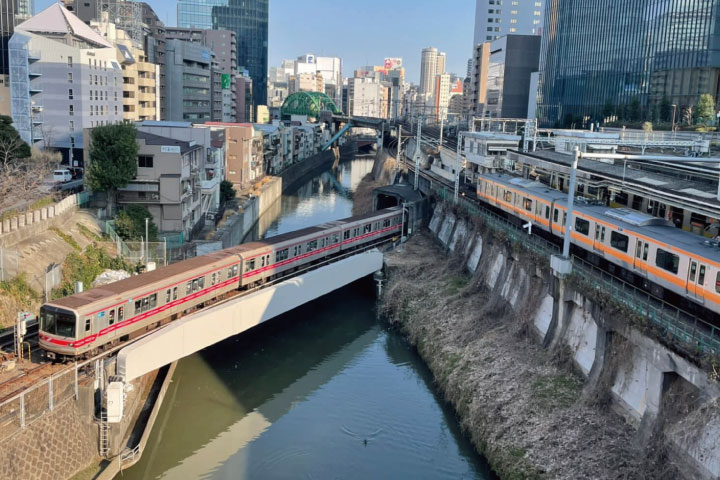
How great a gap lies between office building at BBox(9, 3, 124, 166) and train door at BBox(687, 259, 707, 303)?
37.3 m

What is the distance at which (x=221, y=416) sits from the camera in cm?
1830

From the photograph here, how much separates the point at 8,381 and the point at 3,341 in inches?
117

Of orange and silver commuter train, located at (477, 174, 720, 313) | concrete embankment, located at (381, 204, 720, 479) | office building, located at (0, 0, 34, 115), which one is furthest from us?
office building, located at (0, 0, 34, 115)

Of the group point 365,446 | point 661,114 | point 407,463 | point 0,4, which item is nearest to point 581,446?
point 407,463

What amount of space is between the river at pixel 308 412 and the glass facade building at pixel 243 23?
351 ft

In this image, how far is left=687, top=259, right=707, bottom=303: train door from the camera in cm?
1486

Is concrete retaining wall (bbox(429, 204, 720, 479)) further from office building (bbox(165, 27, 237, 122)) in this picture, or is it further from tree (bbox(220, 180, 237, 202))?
office building (bbox(165, 27, 237, 122))

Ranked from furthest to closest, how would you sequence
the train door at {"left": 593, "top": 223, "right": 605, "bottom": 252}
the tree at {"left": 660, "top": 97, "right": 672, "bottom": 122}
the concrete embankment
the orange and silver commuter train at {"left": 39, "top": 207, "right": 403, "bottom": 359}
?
the tree at {"left": 660, "top": 97, "right": 672, "bottom": 122}
the train door at {"left": 593, "top": 223, "right": 605, "bottom": 252}
the orange and silver commuter train at {"left": 39, "top": 207, "right": 403, "bottom": 359}
the concrete embankment

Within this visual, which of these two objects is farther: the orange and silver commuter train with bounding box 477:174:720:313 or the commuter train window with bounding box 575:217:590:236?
the commuter train window with bounding box 575:217:590:236

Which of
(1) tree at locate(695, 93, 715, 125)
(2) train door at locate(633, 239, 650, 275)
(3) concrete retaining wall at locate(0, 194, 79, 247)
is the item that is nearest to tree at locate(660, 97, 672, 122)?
(1) tree at locate(695, 93, 715, 125)

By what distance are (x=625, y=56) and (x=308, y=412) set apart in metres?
45.9

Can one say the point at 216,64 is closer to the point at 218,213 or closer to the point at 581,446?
the point at 218,213

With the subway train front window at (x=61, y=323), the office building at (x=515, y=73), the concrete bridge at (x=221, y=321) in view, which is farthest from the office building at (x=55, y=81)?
the office building at (x=515, y=73)

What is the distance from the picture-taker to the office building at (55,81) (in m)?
41.3
